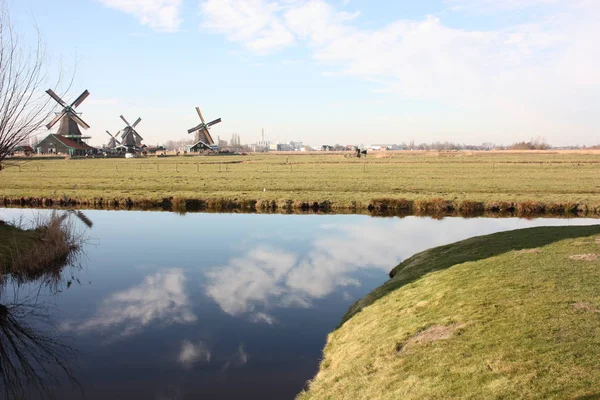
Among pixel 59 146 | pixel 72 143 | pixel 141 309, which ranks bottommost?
pixel 141 309

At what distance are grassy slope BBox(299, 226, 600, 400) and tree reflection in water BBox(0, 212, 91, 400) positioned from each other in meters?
6.47

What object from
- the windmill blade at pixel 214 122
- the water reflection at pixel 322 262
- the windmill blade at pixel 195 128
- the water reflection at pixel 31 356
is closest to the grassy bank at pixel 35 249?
the water reflection at pixel 31 356

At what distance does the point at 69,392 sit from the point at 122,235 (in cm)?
1751

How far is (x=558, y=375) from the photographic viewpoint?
6.41 m

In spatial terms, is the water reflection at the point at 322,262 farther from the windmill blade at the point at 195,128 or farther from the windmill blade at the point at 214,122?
the windmill blade at the point at 214,122

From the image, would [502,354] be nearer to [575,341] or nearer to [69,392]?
[575,341]

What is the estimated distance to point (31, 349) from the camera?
41.1ft

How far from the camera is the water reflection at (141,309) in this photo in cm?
1402

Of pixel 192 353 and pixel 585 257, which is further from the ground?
pixel 585 257

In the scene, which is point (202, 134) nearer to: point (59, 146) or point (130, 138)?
point (130, 138)

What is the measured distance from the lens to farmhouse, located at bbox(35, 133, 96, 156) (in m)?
104

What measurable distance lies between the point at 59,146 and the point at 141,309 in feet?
344

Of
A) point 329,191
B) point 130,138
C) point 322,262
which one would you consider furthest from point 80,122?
point 322,262

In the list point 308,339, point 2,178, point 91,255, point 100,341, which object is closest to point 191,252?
point 91,255
